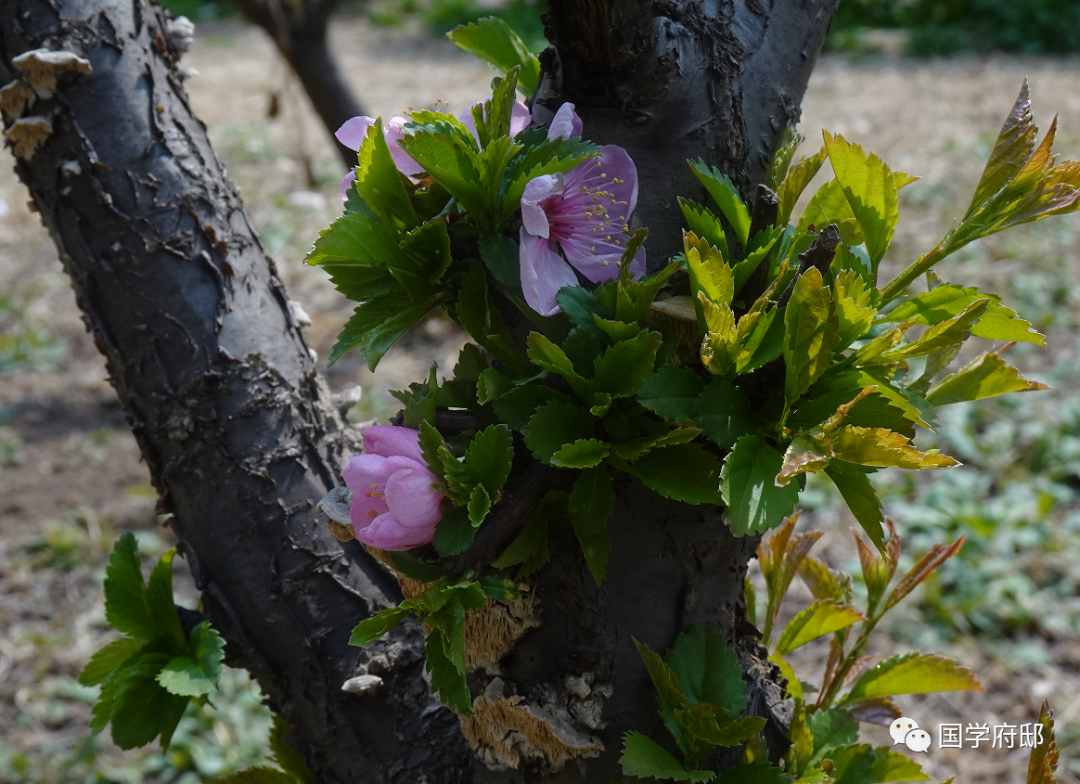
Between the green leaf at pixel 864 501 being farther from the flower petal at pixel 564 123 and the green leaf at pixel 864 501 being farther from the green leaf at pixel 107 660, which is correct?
the green leaf at pixel 107 660

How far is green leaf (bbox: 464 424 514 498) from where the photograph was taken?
2.22 ft

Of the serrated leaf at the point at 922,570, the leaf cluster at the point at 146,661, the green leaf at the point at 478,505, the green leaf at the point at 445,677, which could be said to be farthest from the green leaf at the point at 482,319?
the serrated leaf at the point at 922,570

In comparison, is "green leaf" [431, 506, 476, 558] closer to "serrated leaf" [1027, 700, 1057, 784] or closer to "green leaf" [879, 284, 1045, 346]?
"green leaf" [879, 284, 1045, 346]

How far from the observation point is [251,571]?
0.99 m

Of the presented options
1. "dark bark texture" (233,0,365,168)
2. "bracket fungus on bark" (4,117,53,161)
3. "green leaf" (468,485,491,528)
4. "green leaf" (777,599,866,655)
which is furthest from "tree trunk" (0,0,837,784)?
"dark bark texture" (233,0,365,168)

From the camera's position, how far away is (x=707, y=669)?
2.70ft

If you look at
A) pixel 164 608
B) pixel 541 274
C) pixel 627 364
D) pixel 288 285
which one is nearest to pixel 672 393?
pixel 627 364

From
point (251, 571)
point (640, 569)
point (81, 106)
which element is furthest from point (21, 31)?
point (640, 569)

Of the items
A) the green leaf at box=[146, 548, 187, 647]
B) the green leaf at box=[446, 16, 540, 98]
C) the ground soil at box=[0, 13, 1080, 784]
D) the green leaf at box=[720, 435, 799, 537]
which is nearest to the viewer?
Answer: the green leaf at box=[720, 435, 799, 537]

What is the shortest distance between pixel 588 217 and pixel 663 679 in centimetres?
43

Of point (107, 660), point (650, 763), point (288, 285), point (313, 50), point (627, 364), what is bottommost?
point (288, 285)

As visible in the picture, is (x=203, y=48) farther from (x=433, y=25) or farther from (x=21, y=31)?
(x=21, y=31)

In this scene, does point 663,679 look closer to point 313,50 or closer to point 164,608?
point 164,608

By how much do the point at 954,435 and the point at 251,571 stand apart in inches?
103
